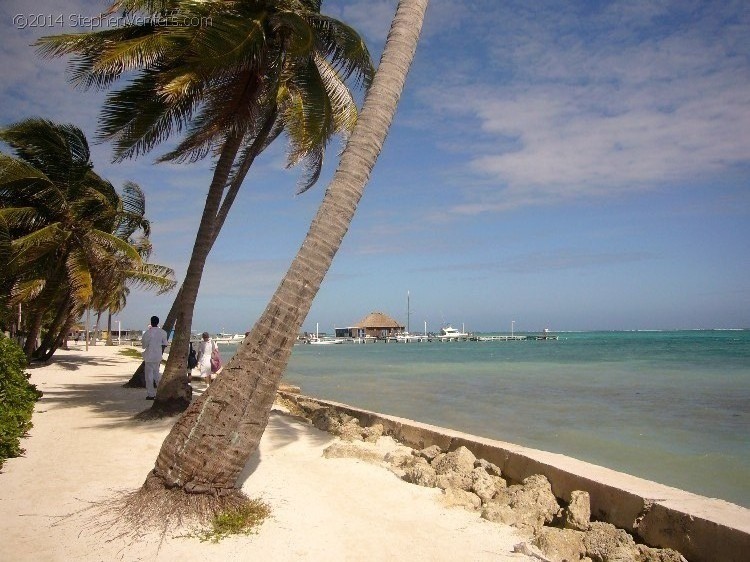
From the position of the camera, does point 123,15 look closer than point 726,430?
Yes

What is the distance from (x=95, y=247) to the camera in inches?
681

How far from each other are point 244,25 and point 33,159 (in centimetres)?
1164

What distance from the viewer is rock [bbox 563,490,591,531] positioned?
489 centimetres

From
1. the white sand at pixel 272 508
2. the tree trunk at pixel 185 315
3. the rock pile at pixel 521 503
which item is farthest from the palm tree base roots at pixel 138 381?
the rock pile at pixel 521 503

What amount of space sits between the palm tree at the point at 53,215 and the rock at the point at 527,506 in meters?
13.9

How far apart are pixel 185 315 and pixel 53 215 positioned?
10.3 metres

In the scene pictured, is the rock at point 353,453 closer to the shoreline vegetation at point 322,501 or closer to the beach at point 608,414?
the shoreline vegetation at point 322,501

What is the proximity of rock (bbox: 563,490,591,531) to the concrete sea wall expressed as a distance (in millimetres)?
93

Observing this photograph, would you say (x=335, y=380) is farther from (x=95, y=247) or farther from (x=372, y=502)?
(x=372, y=502)

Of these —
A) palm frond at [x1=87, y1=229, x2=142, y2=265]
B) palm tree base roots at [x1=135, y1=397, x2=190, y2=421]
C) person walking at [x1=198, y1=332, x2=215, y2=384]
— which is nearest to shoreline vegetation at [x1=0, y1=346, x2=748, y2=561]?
palm tree base roots at [x1=135, y1=397, x2=190, y2=421]

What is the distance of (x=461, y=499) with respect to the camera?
5637 mm

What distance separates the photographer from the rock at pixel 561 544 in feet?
14.3

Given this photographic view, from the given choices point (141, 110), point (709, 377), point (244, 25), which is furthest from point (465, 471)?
point (709, 377)

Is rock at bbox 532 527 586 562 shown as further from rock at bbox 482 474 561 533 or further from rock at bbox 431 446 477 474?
rock at bbox 431 446 477 474
